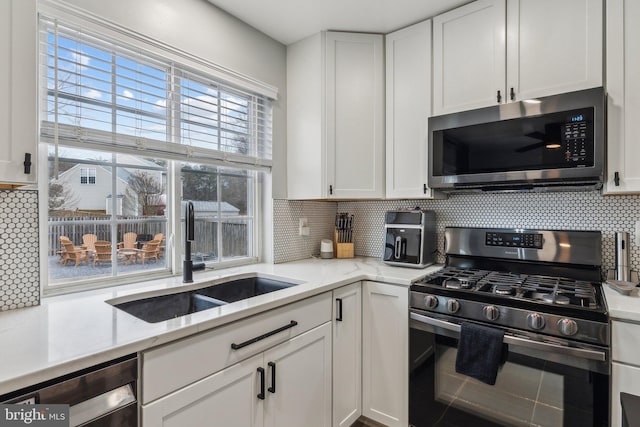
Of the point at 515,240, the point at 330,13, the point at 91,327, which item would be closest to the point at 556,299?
the point at 515,240

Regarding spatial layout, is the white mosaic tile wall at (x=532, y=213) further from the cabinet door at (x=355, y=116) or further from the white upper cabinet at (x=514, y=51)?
the white upper cabinet at (x=514, y=51)

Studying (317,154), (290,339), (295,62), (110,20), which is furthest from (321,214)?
(110,20)

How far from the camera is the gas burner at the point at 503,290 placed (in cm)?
150

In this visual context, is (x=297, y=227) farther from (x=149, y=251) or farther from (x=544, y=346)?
(x=544, y=346)

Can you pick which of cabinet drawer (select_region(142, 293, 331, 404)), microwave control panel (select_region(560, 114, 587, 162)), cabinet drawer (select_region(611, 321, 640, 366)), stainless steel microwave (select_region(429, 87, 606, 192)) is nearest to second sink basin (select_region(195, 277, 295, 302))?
cabinet drawer (select_region(142, 293, 331, 404))

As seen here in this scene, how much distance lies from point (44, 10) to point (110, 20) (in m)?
0.24

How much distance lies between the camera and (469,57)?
6.20ft

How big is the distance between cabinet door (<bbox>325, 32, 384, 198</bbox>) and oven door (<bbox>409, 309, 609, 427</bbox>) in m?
0.91

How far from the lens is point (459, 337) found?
1.54 m

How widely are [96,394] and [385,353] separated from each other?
1348mm

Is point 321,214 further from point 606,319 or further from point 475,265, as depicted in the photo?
point 606,319

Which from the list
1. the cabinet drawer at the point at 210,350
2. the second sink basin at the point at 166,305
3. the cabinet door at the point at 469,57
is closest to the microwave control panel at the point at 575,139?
the cabinet door at the point at 469,57

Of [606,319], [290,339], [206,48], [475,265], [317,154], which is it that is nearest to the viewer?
[606,319]

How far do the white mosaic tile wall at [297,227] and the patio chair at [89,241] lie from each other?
40.9 inches
